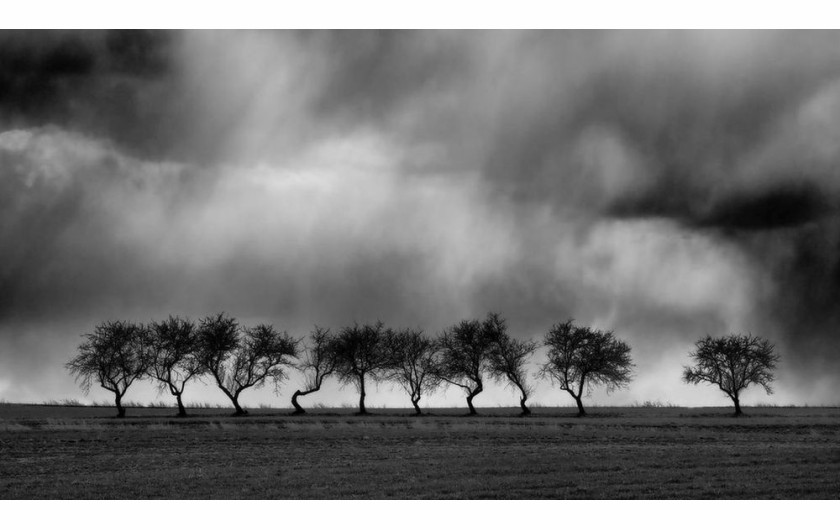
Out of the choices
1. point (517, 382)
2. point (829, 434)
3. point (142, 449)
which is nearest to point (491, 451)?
point (142, 449)

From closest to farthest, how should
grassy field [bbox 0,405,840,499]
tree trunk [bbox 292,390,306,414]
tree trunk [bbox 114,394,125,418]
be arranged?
grassy field [bbox 0,405,840,499] → tree trunk [bbox 114,394,125,418] → tree trunk [bbox 292,390,306,414]

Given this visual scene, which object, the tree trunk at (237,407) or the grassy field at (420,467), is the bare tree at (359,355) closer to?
the tree trunk at (237,407)

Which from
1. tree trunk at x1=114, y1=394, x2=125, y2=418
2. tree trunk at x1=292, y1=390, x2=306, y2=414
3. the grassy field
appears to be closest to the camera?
the grassy field

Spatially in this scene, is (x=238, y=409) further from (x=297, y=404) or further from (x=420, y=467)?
(x=420, y=467)

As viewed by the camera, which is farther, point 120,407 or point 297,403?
point 297,403

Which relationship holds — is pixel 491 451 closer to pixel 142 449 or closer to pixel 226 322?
pixel 142 449

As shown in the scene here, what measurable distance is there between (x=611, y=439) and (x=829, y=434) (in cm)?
1678

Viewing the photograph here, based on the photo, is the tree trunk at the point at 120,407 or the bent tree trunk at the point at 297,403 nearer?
the tree trunk at the point at 120,407

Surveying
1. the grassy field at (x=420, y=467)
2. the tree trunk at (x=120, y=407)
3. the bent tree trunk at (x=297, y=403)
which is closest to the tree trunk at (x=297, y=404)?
the bent tree trunk at (x=297, y=403)

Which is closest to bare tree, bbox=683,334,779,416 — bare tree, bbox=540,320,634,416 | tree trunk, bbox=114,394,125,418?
bare tree, bbox=540,320,634,416

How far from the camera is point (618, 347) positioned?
9138 cm

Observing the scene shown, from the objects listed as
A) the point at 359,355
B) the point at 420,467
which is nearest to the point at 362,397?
the point at 359,355

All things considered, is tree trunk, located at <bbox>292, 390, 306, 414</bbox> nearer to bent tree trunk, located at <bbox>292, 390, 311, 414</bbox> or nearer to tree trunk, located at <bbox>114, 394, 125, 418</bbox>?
bent tree trunk, located at <bbox>292, 390, 311, 414</bbox>

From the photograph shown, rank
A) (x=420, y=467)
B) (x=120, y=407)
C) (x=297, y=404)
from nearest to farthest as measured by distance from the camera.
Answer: (x=420, y=467) → (x=120, y=407) → (x=297, y=404)
